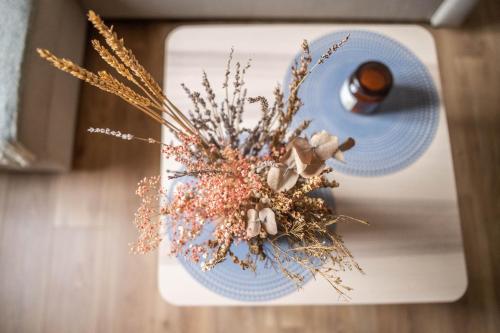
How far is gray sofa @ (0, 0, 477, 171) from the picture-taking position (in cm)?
114

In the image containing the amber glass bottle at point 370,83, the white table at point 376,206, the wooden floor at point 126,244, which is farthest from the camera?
the wooden floor at point 126,244

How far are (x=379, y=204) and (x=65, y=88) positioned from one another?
42.7 inches

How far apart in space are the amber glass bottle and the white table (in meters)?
0.22

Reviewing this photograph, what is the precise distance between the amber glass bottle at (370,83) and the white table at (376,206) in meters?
0.22

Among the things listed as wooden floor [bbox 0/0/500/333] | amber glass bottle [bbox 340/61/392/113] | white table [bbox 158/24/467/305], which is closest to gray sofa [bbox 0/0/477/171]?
wooden floor [bbox 0/0/500/333]

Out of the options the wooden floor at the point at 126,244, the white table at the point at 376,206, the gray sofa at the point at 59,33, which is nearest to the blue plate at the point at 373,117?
the white table at the point at 376,206

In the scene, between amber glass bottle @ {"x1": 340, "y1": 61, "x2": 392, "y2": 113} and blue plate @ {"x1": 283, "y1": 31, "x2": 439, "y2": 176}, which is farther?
blue plate @ {"x1": 283, "y1": 31, "x2": 439, "y2": 176}

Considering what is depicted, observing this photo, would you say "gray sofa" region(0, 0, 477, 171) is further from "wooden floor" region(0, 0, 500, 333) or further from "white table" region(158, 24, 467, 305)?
"white table" region(158, 24, 467, 305)

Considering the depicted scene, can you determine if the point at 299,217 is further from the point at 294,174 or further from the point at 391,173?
the point at 391,173

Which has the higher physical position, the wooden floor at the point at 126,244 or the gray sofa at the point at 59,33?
the gray sofa at the point at 59,33

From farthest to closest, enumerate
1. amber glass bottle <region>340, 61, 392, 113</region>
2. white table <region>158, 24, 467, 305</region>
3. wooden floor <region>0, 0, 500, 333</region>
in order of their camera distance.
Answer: wooden floor <region>0, 0, 500, 333</region> < white table <region>158, 24, 467, 305</region> < amber glass bottle <region>340, 61, 392, 113</region>

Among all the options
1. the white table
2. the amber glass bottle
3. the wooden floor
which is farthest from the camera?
the wooden floor

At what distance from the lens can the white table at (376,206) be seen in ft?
3.63

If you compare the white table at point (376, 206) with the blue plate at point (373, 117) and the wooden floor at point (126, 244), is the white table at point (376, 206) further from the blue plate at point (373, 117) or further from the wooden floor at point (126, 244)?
the wooden floor at point (126, 244)
